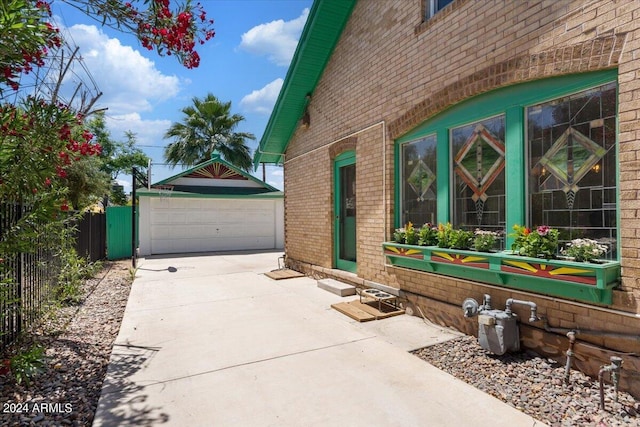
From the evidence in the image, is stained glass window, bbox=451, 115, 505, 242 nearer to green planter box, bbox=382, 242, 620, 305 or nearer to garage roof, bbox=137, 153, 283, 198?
green planter box, bbox=382, 242, 620, 305

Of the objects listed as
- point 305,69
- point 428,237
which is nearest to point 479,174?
point 428,237

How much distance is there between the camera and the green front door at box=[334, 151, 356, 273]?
23.6 ft

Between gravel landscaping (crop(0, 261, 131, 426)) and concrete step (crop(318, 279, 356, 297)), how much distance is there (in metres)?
3.56

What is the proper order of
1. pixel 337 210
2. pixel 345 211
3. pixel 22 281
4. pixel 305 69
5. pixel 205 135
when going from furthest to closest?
pixel 205 135
pixel 305 69
pixel 337 210
pixel 345 211
pixel 22 281

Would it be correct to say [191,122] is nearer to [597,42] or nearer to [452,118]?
[452,118]

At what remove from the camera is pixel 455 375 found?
11.3 feet

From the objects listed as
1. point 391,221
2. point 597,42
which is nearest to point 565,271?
point 597,42

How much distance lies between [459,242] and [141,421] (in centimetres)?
369

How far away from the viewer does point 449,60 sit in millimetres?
4668

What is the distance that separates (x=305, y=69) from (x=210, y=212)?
911 centimetres

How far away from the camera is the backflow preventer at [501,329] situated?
359 cm

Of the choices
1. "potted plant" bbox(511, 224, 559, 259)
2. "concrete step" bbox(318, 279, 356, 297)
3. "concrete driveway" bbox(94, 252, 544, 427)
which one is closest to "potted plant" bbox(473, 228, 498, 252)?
"potted plant" bbox(511, 224, 559, 259)

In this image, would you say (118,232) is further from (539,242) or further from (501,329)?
(539,242)

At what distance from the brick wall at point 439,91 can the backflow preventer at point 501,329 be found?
0.60ft
